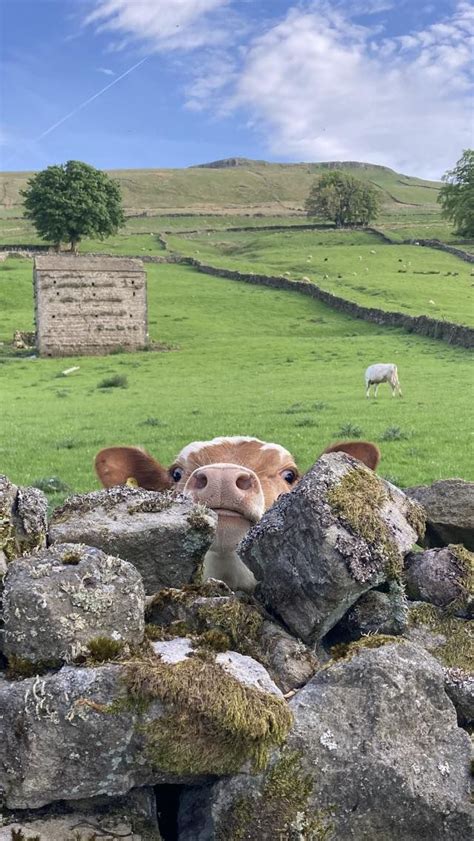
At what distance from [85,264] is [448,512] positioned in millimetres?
40389

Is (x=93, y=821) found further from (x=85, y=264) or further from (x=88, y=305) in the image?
(x=85, y=264)

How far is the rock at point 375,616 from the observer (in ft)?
14.5

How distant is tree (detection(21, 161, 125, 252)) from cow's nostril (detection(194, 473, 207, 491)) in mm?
81933

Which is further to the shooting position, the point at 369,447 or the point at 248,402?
the point at 248,402

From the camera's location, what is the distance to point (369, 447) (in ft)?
19.1

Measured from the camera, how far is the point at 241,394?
2734 centimetres

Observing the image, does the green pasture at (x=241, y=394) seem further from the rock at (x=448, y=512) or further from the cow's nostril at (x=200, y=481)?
the cow's nostril at (x=200, y=481)

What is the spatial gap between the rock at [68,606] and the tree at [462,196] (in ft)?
318

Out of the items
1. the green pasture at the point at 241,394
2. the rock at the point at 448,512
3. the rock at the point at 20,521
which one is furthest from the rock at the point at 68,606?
the green pasture at the point at 241,394

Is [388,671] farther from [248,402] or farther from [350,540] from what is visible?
[248,402]

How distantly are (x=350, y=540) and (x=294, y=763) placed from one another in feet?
3.76

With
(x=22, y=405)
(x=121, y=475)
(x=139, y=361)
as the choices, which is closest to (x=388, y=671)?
(x=121, y=475)

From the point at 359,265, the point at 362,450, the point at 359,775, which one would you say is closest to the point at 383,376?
the point at 362,450

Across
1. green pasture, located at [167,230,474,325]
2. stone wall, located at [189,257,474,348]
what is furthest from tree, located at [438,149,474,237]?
stone wall, located at [189,257,474,348]
